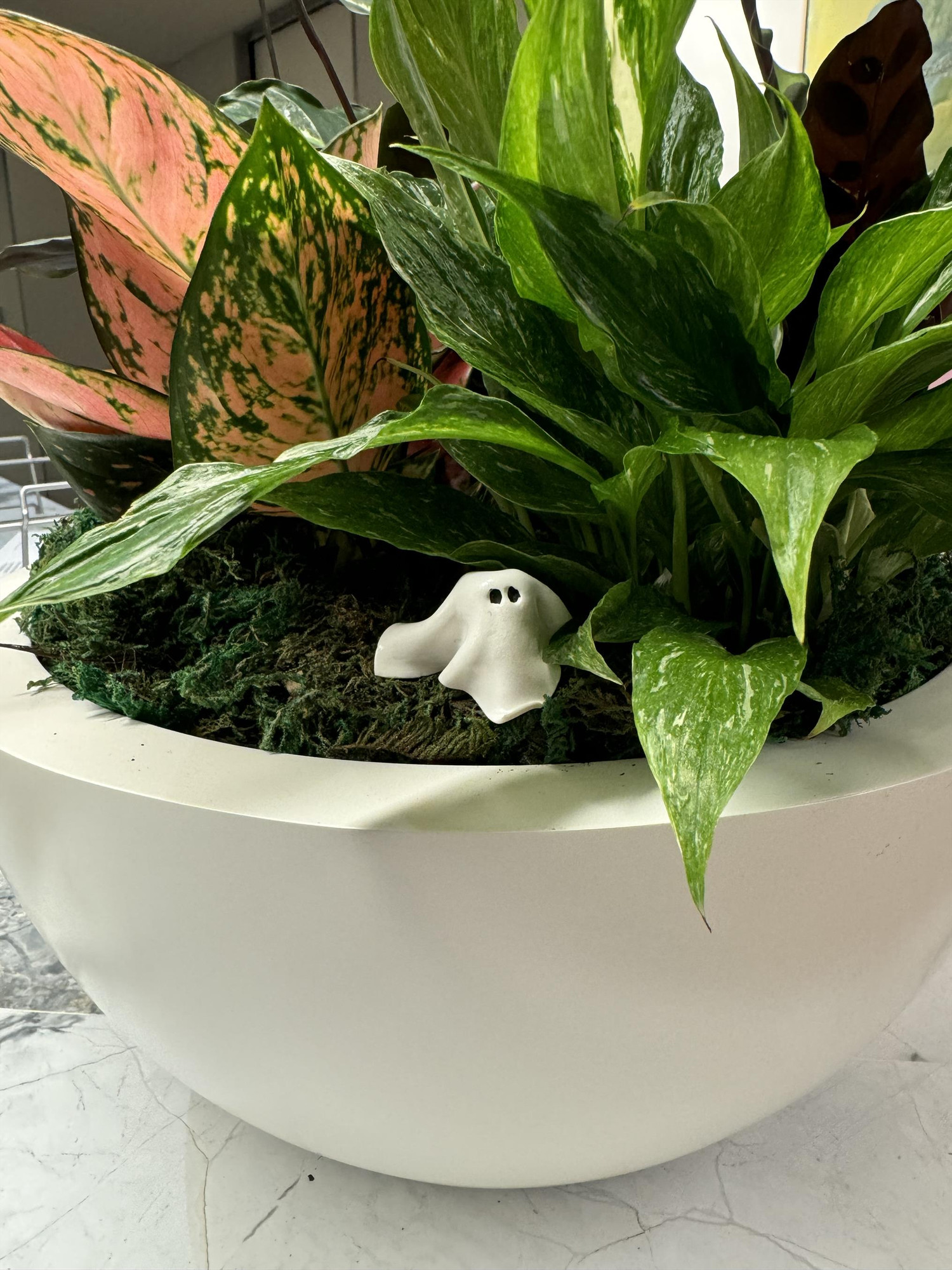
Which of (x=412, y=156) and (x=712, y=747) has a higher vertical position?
(x=412, y=156)

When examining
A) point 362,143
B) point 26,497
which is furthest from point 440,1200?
point 26,497

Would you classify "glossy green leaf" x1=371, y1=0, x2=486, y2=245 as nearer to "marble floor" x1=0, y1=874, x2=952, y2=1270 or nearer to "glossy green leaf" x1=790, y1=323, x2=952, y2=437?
"glossy green leaf" x1=790, y1=323, x2=952, y2=437

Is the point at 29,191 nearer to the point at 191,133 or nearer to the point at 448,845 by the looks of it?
the point at 191,133

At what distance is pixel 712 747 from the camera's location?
302mm

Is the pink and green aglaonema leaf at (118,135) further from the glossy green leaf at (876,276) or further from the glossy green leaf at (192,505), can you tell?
the glossy green leaf at (876,276)

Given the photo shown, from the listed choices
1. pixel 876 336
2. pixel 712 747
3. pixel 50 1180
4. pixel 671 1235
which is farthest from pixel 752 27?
pixel 50 1180

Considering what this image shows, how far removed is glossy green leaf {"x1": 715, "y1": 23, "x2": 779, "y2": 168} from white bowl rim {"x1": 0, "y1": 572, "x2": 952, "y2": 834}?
10.1 inches

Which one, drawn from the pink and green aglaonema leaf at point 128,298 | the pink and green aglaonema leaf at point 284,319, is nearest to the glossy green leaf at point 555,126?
the pink and green aglaonema leaf at point 284,319

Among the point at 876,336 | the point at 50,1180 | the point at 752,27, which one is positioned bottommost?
the point at 50,1180

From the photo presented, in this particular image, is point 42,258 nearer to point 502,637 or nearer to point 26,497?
point 502,637

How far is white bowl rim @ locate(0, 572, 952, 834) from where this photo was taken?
35 centimetres

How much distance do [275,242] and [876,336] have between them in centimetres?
26

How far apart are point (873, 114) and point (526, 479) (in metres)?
0.22

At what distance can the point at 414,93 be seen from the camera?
440mm
